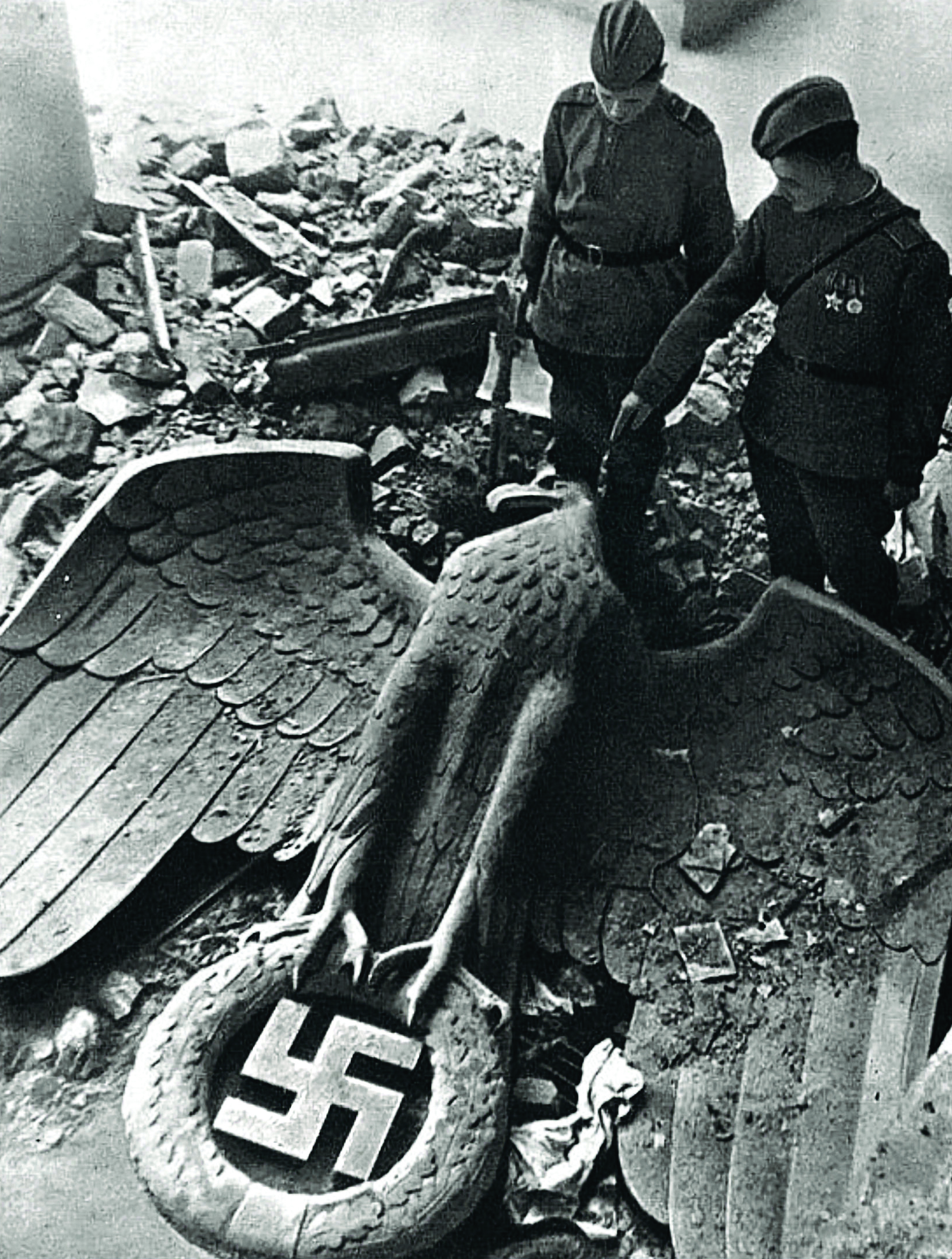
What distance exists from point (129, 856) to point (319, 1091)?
1.78 feet

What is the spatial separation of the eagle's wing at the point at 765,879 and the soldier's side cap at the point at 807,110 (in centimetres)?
73

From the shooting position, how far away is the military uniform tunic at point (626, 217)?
2.81 meters

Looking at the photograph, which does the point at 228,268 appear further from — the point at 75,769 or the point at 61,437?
the point at 75,769

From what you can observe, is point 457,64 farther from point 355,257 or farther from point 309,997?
point 309,997

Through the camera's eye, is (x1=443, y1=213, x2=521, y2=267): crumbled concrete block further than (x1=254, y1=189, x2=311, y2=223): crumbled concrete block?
No

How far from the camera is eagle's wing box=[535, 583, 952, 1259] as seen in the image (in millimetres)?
2359

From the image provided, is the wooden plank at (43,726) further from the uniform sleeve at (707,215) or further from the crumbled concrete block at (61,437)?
the uniform sleeve at (707,215)

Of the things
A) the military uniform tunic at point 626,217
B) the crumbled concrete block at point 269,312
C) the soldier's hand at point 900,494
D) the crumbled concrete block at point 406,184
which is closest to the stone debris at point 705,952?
the soldier's hand at point 900,494

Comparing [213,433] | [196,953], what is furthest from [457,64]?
[196,953]

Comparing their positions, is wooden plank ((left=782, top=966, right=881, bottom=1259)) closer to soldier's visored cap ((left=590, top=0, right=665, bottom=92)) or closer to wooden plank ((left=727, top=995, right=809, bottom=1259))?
wooden plank ((left=727, top=995, right=809, bottom=1259))

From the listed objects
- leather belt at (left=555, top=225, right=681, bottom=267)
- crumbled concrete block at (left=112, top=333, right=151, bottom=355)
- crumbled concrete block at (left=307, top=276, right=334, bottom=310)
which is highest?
leather belt at (left=555, top=225, right=681, bottom=267)

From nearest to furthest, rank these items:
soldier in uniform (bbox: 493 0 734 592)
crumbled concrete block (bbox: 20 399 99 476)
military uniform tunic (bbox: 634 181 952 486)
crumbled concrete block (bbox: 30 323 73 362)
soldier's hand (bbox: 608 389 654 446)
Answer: military uniform tunic (bbox: 634 181 952 486)
soldier in uniform (bbox: 493 0 734 592)
soldier's hand (bbox: 608 389 654 446)
crumbled concrete block (bbox: 20 399 99 476)
crumbled concrete block (bbox: 30 323 73 362)

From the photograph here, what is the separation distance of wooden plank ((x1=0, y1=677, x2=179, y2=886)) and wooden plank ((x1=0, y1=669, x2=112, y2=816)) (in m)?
0.01

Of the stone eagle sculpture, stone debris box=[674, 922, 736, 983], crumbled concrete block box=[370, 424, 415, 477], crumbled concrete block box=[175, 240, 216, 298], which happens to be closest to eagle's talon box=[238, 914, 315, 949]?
the stone eagle sculpture
